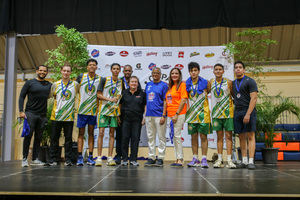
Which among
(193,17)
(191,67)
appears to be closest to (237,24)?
(193,17)

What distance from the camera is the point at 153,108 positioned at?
455cm

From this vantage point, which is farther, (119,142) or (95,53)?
(95,53)

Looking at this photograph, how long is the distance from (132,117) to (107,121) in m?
0.39

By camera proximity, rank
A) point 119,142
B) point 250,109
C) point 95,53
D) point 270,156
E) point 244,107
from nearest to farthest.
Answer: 1. point 250,109
2. point 244,107
3. point 119,142
4. point 270,156
5. point 95,53

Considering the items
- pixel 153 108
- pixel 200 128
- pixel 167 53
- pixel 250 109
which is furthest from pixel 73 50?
pixel 250 109

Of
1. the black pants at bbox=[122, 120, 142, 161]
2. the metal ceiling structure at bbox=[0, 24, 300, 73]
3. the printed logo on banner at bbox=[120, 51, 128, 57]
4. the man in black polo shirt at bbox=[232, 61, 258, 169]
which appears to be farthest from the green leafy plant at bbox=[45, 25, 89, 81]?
the man in black polo shirt at bbox=[232, 61, 258, 169]

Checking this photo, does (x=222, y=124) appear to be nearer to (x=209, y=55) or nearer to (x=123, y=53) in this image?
(x=209, y=55)

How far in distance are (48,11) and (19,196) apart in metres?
5.51

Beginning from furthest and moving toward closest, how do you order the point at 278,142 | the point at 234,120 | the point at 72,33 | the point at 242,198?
the point at 278,142 → the point at 72,33 → the point at 234,120 → the point at 242,198

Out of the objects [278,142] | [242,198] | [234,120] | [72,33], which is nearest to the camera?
[242,198]

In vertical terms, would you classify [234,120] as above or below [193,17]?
below

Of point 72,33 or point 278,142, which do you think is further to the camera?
point 278,142

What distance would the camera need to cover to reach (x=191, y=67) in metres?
4.46

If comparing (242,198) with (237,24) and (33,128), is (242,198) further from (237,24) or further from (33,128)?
(237,24)
